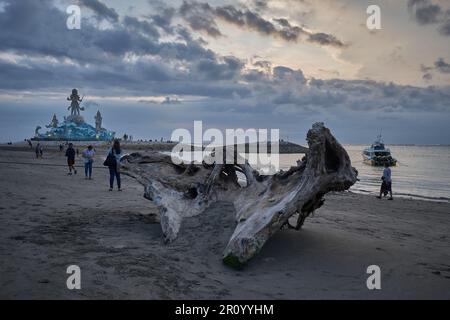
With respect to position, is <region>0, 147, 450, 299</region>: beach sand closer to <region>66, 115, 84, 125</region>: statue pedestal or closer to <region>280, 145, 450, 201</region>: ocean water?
<region>280, 145, 450, 201</region>: ocean water

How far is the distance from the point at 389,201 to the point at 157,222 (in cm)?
1222

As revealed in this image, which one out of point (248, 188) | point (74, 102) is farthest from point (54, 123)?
point (248, 188)

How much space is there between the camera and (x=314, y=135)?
18.2 ft

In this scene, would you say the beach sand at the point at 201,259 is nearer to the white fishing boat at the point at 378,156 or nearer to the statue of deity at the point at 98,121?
the white fishing boat at the point at 378,156

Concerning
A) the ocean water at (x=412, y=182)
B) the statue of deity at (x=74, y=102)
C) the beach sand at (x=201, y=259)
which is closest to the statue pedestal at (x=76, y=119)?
the statue of deity at (x=74, y=102)

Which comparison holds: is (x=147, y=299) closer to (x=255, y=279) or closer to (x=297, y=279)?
(x=255, y=279)

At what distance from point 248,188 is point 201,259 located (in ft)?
7.79

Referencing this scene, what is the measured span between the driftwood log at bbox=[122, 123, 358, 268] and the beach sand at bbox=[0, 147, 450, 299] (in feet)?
1.21

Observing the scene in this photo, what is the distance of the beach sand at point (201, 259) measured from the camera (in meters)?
4.31

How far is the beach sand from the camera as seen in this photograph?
14.1 ft

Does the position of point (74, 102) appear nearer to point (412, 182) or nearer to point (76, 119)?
point (76, 119)

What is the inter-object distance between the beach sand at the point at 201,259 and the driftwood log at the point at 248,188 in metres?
0.37

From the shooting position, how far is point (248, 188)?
7.59m
